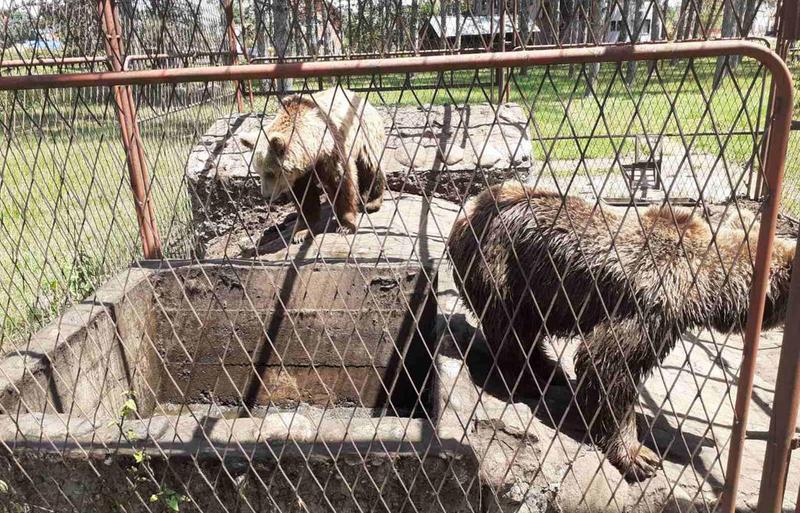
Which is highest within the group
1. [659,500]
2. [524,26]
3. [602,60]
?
[524,26]

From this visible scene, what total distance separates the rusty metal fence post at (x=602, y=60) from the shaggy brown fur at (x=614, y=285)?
1.95ft

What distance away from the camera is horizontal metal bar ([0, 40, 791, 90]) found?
78.3 inches

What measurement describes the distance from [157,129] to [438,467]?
5201 mm

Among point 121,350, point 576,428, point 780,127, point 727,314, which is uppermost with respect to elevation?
point 780,127

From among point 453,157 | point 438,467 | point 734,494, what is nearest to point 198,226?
point 453,157

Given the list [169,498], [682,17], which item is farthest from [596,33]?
[169,498]

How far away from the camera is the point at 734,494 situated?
94.1 inches

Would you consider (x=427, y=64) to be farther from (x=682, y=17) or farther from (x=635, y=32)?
(x=682, y=17)

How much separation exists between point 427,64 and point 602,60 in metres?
0.56

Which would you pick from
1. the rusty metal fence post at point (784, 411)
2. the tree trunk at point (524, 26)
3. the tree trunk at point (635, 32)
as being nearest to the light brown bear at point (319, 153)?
the tree trunk at point (524, 26)

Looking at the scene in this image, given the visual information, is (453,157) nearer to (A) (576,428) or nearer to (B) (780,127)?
(A) (576,428)

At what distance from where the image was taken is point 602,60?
6.61ft

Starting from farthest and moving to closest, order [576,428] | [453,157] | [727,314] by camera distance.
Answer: [453,157] < [576,428] < [727,314]

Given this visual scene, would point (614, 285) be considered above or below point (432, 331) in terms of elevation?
above
